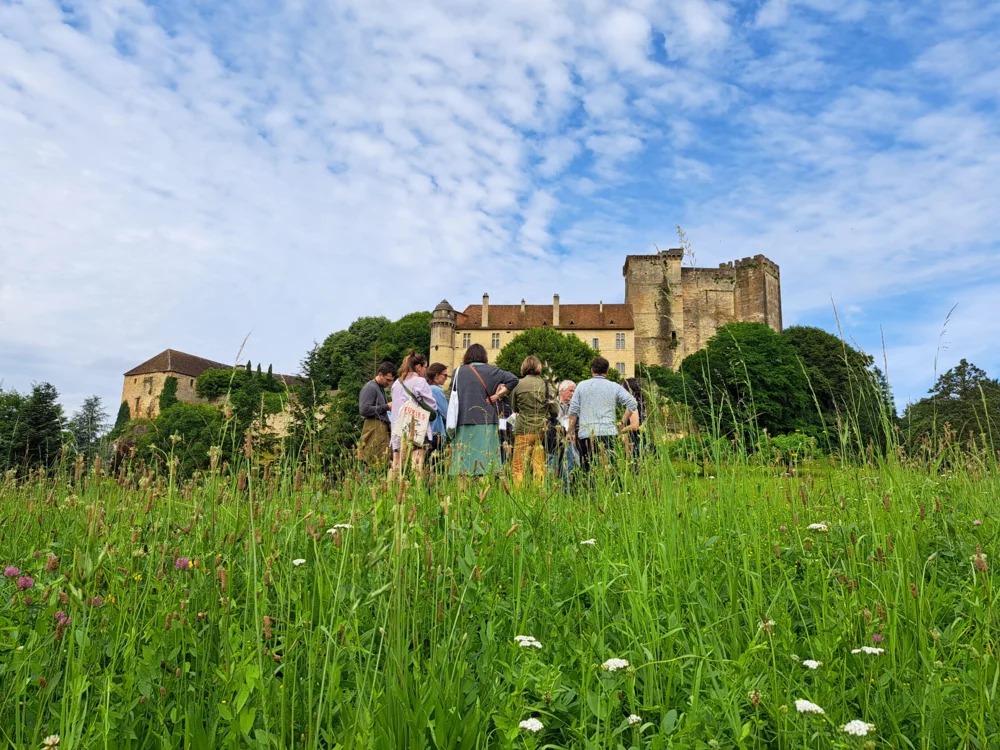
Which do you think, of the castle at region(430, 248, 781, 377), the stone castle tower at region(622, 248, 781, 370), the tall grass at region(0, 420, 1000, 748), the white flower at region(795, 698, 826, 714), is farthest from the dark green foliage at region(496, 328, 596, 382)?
the white flower at region(795, 698, 826, 714)

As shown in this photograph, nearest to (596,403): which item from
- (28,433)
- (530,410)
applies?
(530,410)

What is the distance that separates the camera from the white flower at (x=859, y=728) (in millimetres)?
1691

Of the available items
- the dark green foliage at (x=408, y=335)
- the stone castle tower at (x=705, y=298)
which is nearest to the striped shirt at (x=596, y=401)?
the dark green foliage at (x=408, y=335)

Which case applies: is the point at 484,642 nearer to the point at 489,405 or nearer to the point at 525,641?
the point at 525,641

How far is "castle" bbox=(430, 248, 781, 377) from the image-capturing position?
7844 centimetres

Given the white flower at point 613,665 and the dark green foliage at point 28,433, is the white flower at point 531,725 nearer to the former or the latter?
the white flower at point 613,665

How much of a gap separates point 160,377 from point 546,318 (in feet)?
182

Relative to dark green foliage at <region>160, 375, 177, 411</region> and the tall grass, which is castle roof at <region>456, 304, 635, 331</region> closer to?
dark green foliage at <region>160, 375, 177, 411</region>

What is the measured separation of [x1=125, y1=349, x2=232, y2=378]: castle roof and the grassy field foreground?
9747cm

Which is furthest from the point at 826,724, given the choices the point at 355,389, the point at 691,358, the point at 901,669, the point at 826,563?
the point at 691,358

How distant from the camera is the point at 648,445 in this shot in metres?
4.32

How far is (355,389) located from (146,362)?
69.1m

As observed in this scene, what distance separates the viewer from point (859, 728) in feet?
5.62

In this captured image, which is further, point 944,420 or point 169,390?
point 169,390
